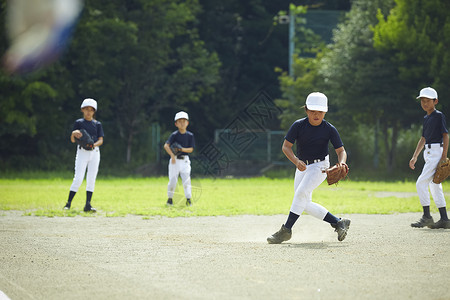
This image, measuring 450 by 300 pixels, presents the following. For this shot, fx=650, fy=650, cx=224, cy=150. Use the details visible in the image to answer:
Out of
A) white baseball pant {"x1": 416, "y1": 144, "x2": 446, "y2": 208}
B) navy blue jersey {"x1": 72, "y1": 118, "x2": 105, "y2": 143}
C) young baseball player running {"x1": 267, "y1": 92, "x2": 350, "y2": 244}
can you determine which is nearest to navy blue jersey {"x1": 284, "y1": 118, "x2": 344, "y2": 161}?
young baseball player running {"x1": 267, "y1": 92, "x2": 350, "y2": 244}

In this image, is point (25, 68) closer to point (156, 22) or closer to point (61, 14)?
point (61, 14)

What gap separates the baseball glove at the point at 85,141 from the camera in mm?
13289

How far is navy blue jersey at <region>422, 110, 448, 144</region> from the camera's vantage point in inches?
431

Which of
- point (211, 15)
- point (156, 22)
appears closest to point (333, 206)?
point (156, 22)

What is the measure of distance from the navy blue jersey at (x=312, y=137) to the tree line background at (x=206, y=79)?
62.1 feet

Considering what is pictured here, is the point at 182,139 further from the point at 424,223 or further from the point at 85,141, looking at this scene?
the point at 424,223

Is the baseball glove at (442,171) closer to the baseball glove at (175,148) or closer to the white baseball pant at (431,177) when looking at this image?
the white baseball pant at (431,177)

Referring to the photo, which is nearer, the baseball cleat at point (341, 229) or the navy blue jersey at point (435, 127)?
the baseball cleat at point (341, 229)

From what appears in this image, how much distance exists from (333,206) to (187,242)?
6.77m

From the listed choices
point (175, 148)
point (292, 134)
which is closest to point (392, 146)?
point (175, 148)

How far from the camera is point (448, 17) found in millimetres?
27484

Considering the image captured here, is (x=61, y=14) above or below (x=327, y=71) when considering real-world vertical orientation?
above

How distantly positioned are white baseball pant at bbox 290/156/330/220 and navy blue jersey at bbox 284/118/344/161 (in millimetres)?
146

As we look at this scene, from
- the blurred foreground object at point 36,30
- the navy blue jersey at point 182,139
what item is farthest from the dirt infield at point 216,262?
the blurred foreground object at point 36,30
